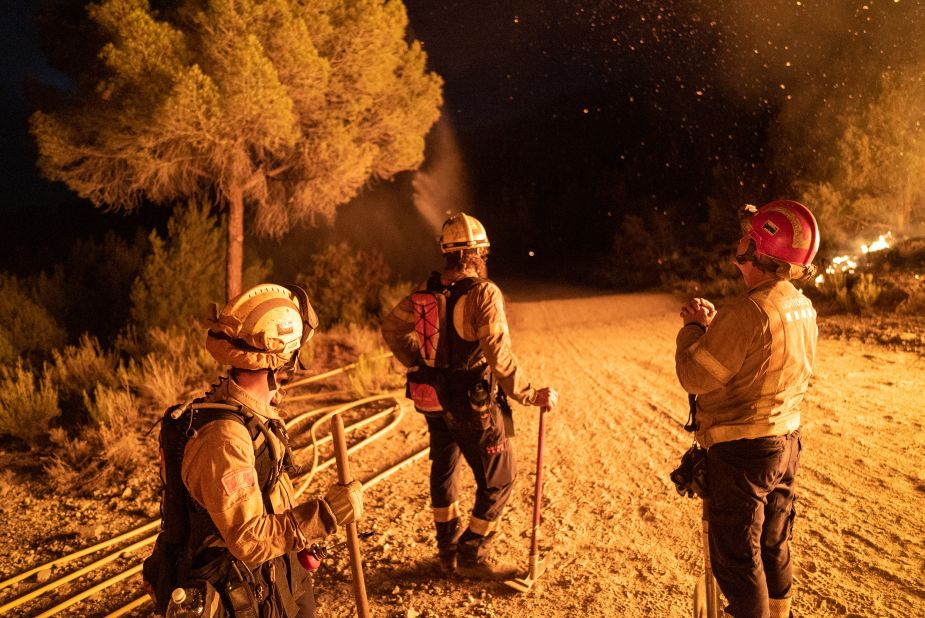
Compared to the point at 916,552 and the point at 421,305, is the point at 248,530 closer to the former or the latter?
the point at 421,305

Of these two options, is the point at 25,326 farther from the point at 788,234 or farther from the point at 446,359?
the point at 788,234

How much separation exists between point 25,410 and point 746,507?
7125mm

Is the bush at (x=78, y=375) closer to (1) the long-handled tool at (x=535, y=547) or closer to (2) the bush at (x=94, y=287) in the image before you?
(2) the bush at (x=94, y=287)

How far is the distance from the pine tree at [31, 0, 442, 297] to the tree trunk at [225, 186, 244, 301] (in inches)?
0.9

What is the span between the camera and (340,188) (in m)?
11.0

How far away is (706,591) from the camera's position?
3104 millimetres

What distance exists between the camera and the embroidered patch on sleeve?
6.29ft

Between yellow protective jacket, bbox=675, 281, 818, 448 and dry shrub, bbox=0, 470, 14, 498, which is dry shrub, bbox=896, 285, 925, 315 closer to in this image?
yellow protective jacket, bbox=675, 281, 818, 448

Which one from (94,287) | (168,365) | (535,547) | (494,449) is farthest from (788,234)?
(94,287)

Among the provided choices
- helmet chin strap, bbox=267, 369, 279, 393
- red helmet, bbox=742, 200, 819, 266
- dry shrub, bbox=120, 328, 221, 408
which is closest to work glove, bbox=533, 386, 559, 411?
red helmet, bbox=742, 200, 819, 266

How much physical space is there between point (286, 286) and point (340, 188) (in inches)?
349

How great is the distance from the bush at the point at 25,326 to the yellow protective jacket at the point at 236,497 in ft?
27.1

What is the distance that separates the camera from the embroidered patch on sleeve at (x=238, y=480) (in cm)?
192

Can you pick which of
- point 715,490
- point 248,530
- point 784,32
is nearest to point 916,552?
point 715,490
